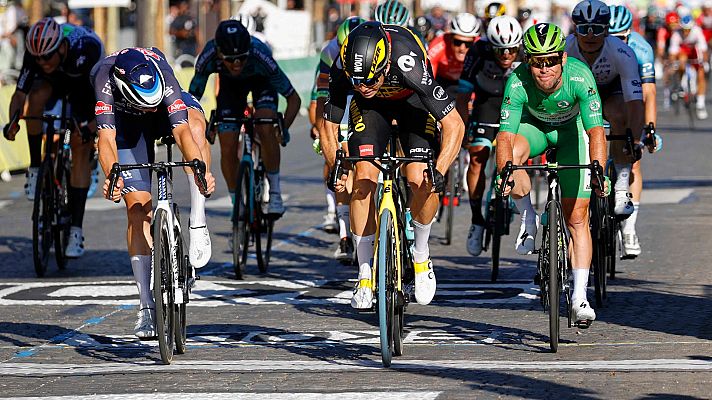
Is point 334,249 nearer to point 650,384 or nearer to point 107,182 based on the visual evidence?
point 107,182

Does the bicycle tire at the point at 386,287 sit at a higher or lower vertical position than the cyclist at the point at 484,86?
lower

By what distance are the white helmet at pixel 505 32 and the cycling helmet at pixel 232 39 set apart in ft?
6.34

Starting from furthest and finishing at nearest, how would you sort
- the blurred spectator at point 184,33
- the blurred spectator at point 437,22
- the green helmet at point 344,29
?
the blurred spectator at point 184,33 → the blurred spectator at point 437,22 → the green helmet at point 344,29

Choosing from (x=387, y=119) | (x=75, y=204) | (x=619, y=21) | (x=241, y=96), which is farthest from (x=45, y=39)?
(x=619, y=21)

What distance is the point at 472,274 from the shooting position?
1264 centimetres

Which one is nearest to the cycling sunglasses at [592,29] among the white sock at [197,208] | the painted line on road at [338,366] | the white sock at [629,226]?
the white sock at [629,226]

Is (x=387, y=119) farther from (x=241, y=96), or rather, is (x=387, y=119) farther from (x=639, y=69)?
(x=241, y=96)

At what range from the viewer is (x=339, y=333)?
9.92 metres

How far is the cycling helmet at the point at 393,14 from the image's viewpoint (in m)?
13.4

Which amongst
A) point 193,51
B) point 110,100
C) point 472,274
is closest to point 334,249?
point 472,274

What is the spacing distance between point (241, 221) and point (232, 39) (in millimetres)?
1401

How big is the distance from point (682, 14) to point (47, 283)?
23664 millimetres

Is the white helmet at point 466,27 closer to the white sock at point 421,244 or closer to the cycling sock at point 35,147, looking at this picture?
the cycling sock at point 35,147

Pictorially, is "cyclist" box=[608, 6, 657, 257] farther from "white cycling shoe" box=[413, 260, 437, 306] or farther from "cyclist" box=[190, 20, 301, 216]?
"white cycling shoe" box=[413, 260, 437, 306]
